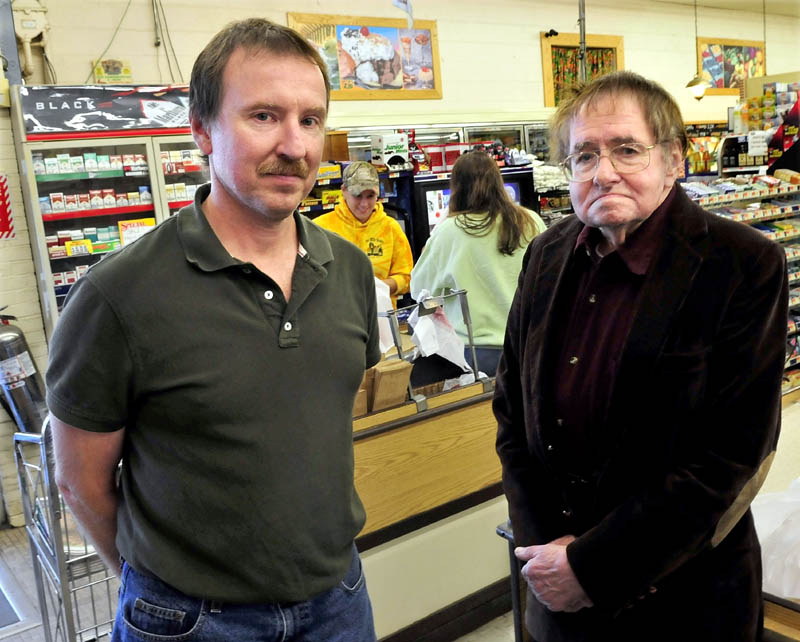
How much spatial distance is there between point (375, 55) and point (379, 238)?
4619 mm

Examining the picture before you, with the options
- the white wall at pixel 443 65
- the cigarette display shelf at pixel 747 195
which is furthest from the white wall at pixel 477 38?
the cigarette display shelf at pixel 747 195

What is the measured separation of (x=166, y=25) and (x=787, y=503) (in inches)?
270

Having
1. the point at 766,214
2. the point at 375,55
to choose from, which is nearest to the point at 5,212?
the point at 375,55

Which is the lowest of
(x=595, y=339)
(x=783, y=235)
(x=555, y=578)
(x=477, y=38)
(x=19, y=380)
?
(x=19, y=380)

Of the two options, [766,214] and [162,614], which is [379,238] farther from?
[162,614]

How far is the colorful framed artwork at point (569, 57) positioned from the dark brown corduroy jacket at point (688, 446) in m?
9.05

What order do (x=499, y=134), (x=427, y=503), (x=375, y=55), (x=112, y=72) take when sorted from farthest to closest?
(x=499, y=134) < (x=375, y=55) < (x=112, y=72) < (x=427, y=503)

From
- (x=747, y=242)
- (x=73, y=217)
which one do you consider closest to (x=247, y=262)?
(x=747, y=242)

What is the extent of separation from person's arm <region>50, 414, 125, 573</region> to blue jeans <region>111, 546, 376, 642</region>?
0.32 feet

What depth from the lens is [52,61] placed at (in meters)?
6.38

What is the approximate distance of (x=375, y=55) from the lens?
8602mm

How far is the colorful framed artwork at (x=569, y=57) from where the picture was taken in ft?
33.9

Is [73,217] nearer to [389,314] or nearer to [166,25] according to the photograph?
[166,25]

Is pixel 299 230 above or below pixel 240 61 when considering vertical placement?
below
